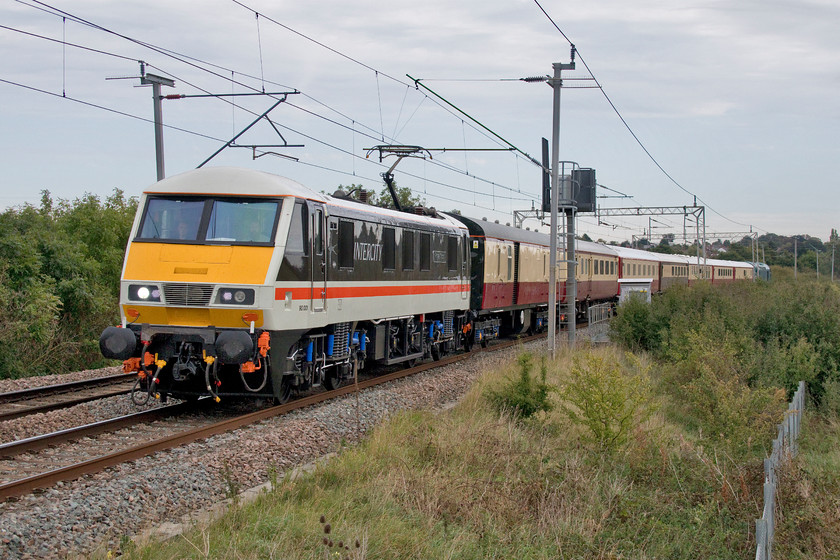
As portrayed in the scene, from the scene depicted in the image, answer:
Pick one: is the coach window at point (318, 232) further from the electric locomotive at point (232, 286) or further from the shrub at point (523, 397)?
A: the shrub at point (523, 397)

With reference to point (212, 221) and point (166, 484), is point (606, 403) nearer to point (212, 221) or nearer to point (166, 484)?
point (166, 484)

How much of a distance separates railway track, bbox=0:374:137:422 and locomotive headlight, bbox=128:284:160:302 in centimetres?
210

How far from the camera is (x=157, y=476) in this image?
295 inches

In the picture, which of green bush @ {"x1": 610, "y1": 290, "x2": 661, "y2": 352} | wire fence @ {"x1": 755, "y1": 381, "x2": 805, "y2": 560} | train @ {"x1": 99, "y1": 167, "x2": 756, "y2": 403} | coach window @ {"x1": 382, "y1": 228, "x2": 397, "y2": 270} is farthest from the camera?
green bush @ {"x1": 610, "y1": 290, "x2": 661, "y2": 352}

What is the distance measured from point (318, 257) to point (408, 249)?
428 centimetres

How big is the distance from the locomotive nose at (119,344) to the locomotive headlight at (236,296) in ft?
4.34

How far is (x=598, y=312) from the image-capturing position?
32375 mm

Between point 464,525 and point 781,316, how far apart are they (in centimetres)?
1665

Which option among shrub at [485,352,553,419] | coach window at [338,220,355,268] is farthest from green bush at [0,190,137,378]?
shrub at [485,352,553,419]

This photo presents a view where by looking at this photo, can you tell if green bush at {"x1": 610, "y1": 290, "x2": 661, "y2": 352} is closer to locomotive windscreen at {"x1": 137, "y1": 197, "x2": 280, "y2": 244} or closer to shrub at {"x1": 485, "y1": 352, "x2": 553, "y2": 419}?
shrub at {"x1": 485, "y1": 352, "x2": 553, "y2": 419}

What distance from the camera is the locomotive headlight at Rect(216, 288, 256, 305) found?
10406 millimetres

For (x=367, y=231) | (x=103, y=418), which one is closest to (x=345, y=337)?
(x=367, y=231)

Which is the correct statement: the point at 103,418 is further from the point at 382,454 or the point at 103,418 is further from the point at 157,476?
the point at 382,454

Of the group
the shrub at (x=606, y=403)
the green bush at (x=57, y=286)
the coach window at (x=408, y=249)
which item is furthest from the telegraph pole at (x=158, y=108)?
the shrub at (x=606, y=403)
